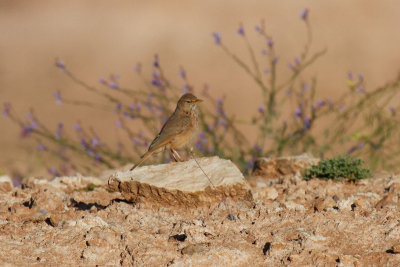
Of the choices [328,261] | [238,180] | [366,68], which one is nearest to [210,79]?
[366,68]

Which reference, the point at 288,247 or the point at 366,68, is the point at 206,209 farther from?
the point at 366,68

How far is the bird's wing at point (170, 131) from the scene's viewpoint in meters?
5.61

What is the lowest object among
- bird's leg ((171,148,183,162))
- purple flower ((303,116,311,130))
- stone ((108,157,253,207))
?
stone ((108,157,253,207))

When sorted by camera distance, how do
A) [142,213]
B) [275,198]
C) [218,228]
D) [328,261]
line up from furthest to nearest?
1. [275,198]
2. [142,213]
3. [218,228]
4. [328,261]

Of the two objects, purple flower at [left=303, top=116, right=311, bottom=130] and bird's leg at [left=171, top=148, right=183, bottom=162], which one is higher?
purple flower at [left=303, top=116, right=311, bottom=130]

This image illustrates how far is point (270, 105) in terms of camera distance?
810 cm

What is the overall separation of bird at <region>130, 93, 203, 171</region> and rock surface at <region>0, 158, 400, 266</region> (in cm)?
54

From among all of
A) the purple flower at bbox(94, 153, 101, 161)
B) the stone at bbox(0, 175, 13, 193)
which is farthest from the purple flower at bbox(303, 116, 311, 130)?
the stone at bbox(0, 175, 13, 193)

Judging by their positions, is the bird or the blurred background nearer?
the bird

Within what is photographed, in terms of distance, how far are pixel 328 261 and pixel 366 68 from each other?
14.2 meters

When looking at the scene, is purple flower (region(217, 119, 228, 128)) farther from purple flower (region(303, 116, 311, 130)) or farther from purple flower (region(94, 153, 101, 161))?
purple flower (region(94, 153, 101, 161))

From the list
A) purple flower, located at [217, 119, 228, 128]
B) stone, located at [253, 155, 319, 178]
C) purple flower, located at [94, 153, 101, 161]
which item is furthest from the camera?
purple flower, located at [94, 153, 101, 161]

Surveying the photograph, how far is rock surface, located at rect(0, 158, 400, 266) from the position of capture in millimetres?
4141

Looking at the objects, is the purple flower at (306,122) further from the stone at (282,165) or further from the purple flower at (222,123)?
the stone at (282,165)
